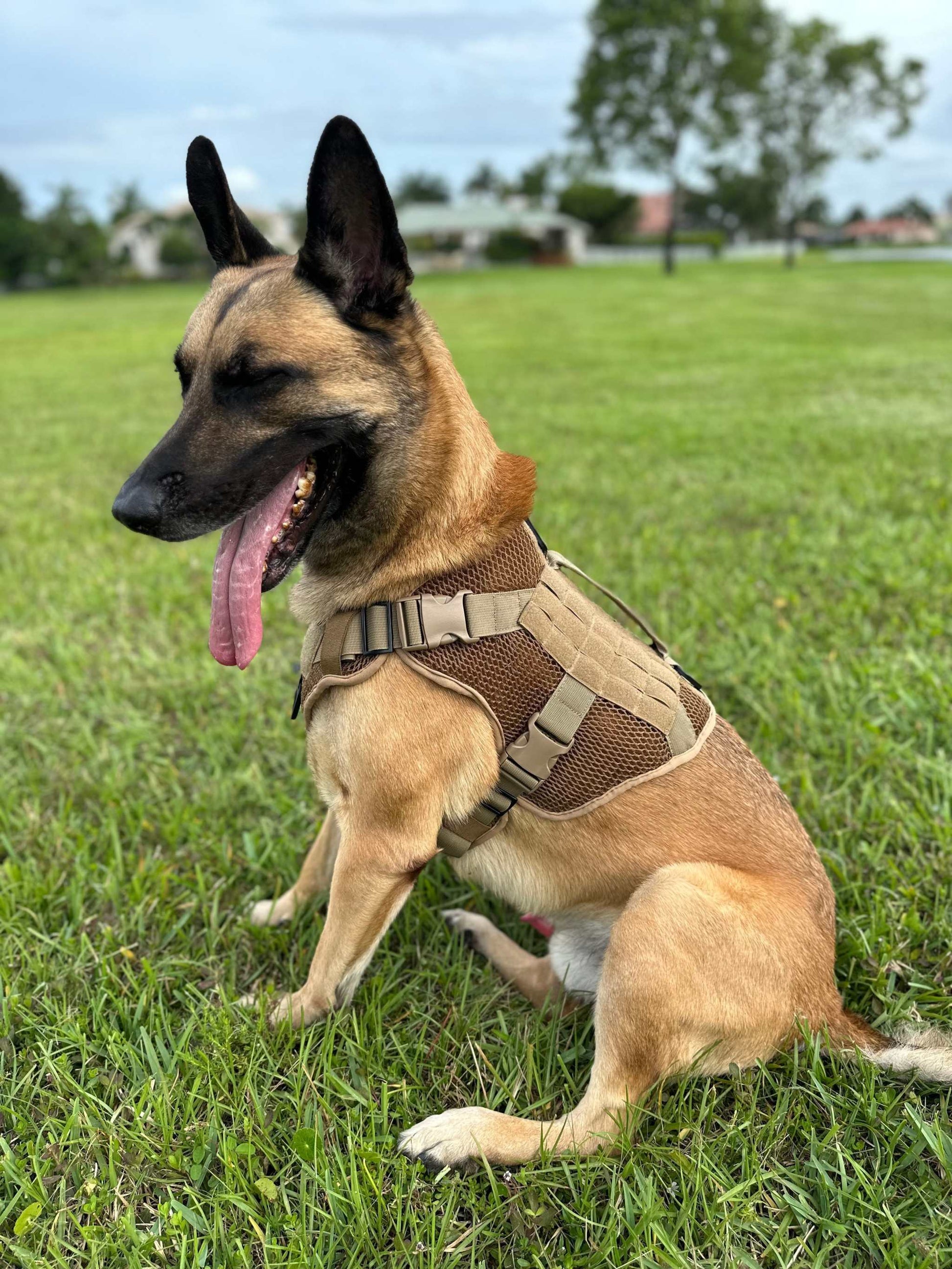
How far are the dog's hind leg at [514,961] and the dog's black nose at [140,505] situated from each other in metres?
1.48

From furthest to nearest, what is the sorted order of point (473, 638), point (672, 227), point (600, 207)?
1. point (600, 207)
2. point (672, 227)
3. point (473, 638)

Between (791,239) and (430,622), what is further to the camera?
(791,239)

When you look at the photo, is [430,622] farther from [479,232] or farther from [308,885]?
[479,232]

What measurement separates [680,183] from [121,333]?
113 feet

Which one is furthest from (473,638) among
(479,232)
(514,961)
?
(479,232)

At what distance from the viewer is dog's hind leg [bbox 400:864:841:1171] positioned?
75.4 inches

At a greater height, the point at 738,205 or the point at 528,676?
the point at 738,205

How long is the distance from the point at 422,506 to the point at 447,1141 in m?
1.49

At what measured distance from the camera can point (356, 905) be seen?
2.15 m

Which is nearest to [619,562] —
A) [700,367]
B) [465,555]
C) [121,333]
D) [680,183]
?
[465,555]

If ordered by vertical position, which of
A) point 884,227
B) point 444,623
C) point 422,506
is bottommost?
point 444,623

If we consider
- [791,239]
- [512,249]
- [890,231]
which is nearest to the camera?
[791,239]

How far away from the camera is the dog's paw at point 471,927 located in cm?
261

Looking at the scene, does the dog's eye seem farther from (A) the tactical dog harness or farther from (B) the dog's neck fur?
(A) the tactical dog harness
